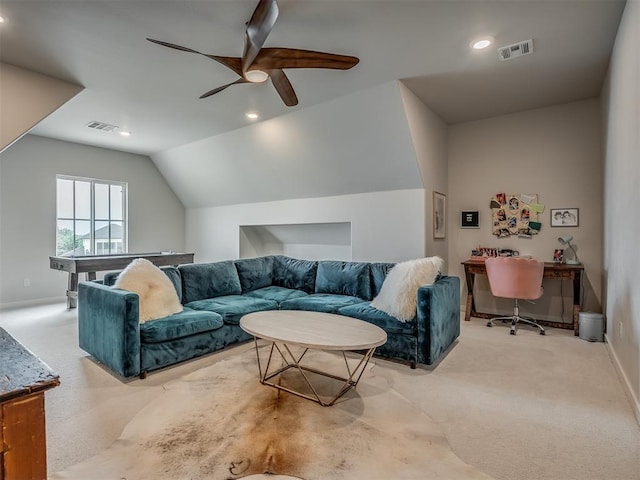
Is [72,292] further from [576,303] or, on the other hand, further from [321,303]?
[576,303]

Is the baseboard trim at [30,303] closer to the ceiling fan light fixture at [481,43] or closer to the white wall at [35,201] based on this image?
the white wall at [35,201]

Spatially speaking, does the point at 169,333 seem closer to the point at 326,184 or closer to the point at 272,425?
the point at 272,425

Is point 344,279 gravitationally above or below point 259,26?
below

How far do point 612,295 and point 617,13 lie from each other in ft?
7.83

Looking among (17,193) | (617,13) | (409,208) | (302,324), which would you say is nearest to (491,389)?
(302,324)

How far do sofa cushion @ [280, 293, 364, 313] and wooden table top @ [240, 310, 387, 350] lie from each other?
575mm

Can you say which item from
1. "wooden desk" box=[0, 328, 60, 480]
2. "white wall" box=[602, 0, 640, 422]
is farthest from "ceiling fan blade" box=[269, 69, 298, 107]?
"wooden desk" box=[0, 328, 60, 480]

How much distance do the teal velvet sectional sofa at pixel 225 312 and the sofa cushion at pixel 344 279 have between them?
0.04 ft

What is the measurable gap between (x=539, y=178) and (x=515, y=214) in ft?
1.78

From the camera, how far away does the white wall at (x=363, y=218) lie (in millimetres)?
4484

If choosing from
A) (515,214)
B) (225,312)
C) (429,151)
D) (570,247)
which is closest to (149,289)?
(225,312)

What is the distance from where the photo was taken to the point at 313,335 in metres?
2.29

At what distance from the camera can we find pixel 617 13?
2506mm

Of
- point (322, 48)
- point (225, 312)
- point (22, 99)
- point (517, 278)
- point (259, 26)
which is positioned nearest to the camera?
point (259, 26)
